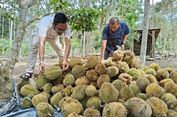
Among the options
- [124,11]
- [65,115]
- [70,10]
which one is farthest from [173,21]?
[65,115]

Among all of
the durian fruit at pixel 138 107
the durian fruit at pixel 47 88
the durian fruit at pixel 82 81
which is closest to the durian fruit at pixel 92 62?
the durian fruit at pixel 82 81

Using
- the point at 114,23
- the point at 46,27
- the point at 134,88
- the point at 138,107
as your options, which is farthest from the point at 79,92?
the point at 114,23

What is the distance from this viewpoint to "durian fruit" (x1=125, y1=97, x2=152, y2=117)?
201cm

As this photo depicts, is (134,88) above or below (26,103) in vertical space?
above

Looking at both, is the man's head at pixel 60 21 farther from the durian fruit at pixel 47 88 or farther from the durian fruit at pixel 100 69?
the durian fruit at pixel 100 69

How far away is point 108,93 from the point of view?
86.0 inches

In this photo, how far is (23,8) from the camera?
3525mm

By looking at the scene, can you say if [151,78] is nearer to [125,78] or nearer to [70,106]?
[125,78]

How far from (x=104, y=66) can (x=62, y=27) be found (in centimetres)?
116

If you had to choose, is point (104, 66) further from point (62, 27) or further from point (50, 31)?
point (50, 31)

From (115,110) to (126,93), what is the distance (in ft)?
0.85

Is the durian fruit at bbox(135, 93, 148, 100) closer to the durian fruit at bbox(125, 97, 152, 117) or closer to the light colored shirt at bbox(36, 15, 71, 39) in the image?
the durian fruit at bbox(125, 97, 152, 117)

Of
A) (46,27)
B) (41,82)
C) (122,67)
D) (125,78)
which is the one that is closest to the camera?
(125,78)

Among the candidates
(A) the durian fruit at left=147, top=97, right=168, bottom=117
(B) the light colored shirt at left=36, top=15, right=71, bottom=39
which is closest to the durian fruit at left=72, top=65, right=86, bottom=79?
(A) the durian fruit at left=147, top=97, right=168, bottom=117
